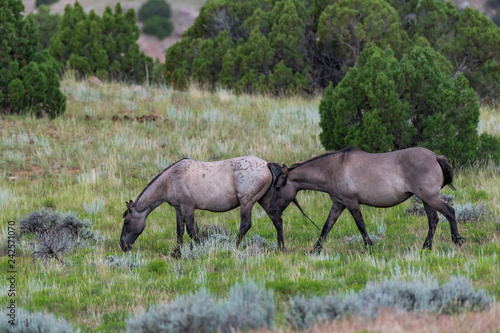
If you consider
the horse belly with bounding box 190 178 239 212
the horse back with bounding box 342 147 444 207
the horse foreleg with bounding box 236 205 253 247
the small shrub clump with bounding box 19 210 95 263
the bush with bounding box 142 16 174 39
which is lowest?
the bush with bounding box 142 16 174 39

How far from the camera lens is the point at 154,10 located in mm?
71938

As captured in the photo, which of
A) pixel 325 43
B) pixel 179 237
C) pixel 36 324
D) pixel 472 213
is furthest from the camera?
pixel 325 43

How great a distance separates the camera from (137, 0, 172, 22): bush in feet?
236

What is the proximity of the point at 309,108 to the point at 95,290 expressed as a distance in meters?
12.9

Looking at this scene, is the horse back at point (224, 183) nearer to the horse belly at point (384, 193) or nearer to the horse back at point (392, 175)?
the horse back at point (392, 175)

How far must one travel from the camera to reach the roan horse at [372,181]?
904 centimetres

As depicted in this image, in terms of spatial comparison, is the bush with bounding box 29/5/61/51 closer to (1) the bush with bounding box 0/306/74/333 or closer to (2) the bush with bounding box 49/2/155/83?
(2) the bush with bounding box 49/2/155/83

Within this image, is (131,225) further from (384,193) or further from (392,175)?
(392,175)

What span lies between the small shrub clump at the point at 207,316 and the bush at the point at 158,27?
64.5 m

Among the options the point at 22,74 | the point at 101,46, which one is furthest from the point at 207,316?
the point at 101,46

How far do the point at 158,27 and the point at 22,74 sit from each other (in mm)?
52381

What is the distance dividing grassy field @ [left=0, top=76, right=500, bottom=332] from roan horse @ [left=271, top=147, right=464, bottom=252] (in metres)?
0.54

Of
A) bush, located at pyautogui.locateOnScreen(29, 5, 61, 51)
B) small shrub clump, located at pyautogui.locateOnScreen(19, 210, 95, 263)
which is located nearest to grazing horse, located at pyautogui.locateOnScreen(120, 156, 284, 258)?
small shrub clump, located at pyautogui.locateOnScreen(19, 210, 95, 263)

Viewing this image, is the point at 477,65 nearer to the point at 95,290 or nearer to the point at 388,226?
the point at 388,226
